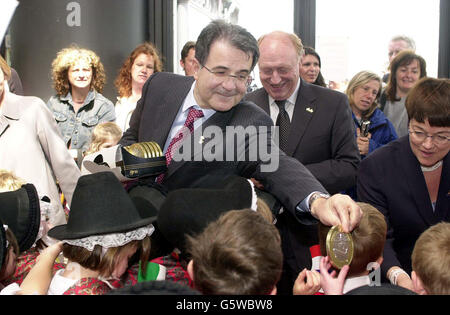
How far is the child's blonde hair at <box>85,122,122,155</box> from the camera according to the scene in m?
3.90

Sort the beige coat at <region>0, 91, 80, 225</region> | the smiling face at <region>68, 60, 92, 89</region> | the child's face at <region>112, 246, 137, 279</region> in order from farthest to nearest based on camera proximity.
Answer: the smiling face at <region>68, 60, 92, 89</region>, the beige coat at <region>0, 91, 80, 225</region>, the child's face at <region>112, 246, 137, 279</region>

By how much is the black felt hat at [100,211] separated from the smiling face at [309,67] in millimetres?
2849

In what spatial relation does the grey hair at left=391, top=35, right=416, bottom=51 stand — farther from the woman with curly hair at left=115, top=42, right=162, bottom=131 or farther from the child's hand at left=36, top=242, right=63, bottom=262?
the child's hand at left=36, top=242, right=63, bottom=262

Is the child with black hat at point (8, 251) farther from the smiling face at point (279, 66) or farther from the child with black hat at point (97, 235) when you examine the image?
the smiling face at point (279, 66)

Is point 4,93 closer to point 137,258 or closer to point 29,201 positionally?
point 29,201

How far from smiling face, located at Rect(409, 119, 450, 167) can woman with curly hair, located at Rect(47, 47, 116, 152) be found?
2.78m

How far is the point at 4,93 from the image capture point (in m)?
2.81

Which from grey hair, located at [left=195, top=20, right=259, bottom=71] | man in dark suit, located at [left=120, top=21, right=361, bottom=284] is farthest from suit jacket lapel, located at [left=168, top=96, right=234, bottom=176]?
grey hair, located at [left=195, top=20, right=259, bottom=71]

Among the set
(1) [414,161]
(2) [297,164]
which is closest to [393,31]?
(1) [414,161]

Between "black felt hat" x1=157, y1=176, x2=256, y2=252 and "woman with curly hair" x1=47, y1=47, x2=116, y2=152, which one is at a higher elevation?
"woman with curly hair" x1=47, y1=47, x2=116, y2=152

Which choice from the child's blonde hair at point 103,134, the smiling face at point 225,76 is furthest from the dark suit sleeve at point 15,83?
the smiling face at point 225,76

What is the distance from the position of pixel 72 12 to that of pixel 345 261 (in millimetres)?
3758

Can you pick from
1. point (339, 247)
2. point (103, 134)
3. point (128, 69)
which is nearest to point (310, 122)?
point (339, 247)
